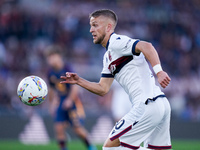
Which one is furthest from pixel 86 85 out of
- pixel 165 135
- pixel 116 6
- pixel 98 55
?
pixel 116 6

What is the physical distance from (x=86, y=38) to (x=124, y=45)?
11619 mm

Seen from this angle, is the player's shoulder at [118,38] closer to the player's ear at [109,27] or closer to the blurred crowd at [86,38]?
the player's ear at [109,27]

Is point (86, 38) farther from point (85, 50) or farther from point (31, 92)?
point (31, 92)

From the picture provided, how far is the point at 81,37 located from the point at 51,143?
19.3ft

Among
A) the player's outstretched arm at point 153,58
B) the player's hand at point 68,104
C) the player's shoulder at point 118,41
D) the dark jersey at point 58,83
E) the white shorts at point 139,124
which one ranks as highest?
the player's shoulder at point 118,41

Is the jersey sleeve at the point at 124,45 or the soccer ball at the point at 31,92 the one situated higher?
the jersey sleeve at the point at 124,45

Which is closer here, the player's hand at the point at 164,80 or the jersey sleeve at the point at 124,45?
the player's hand at the point at 164,80

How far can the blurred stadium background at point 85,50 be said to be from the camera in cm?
1245

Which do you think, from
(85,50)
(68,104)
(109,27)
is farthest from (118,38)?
(85,50)

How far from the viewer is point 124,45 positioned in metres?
4.77

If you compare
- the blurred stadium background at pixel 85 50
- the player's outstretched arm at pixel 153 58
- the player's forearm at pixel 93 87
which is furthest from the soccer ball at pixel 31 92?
the blurred stadium background at pixel 85 50

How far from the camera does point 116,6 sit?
1791 centimetres

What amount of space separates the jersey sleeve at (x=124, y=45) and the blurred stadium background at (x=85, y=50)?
25.5 feet

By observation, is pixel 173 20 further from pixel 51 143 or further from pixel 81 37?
pixel 51 143
